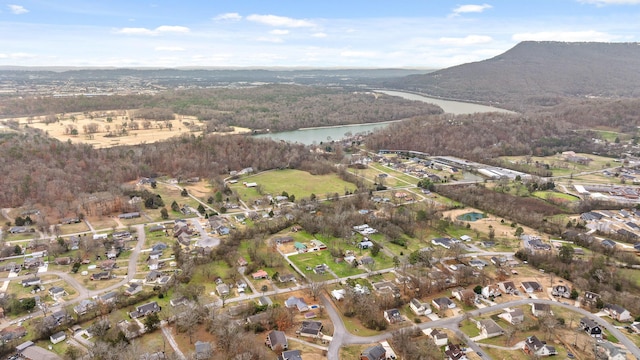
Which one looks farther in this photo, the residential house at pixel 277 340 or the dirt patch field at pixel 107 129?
the dirt patch field at pixel 107 129

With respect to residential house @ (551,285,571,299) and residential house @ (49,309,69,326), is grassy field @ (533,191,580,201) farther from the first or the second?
residential house @ (49,309,69,326)

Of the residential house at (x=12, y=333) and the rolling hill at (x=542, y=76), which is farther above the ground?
the rolling hill at (x=542, y=76)

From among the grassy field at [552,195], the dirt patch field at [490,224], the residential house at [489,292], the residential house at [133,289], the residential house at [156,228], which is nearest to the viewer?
the residential house at [133,289]

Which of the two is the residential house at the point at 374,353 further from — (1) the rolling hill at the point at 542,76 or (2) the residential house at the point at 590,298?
(1) the rolling hill at the point at 542,76

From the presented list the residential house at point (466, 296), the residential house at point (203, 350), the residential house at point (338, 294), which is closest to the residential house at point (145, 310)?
the residential house at point (203, 350)

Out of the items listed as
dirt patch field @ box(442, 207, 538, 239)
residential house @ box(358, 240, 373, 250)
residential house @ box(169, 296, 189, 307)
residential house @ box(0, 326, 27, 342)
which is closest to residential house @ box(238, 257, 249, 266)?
residential house @ box(169, 296, 189, 307)

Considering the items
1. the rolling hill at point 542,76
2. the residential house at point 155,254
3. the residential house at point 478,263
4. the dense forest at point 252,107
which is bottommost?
the residential house at point 155,254

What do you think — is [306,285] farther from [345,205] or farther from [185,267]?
[345,205]
